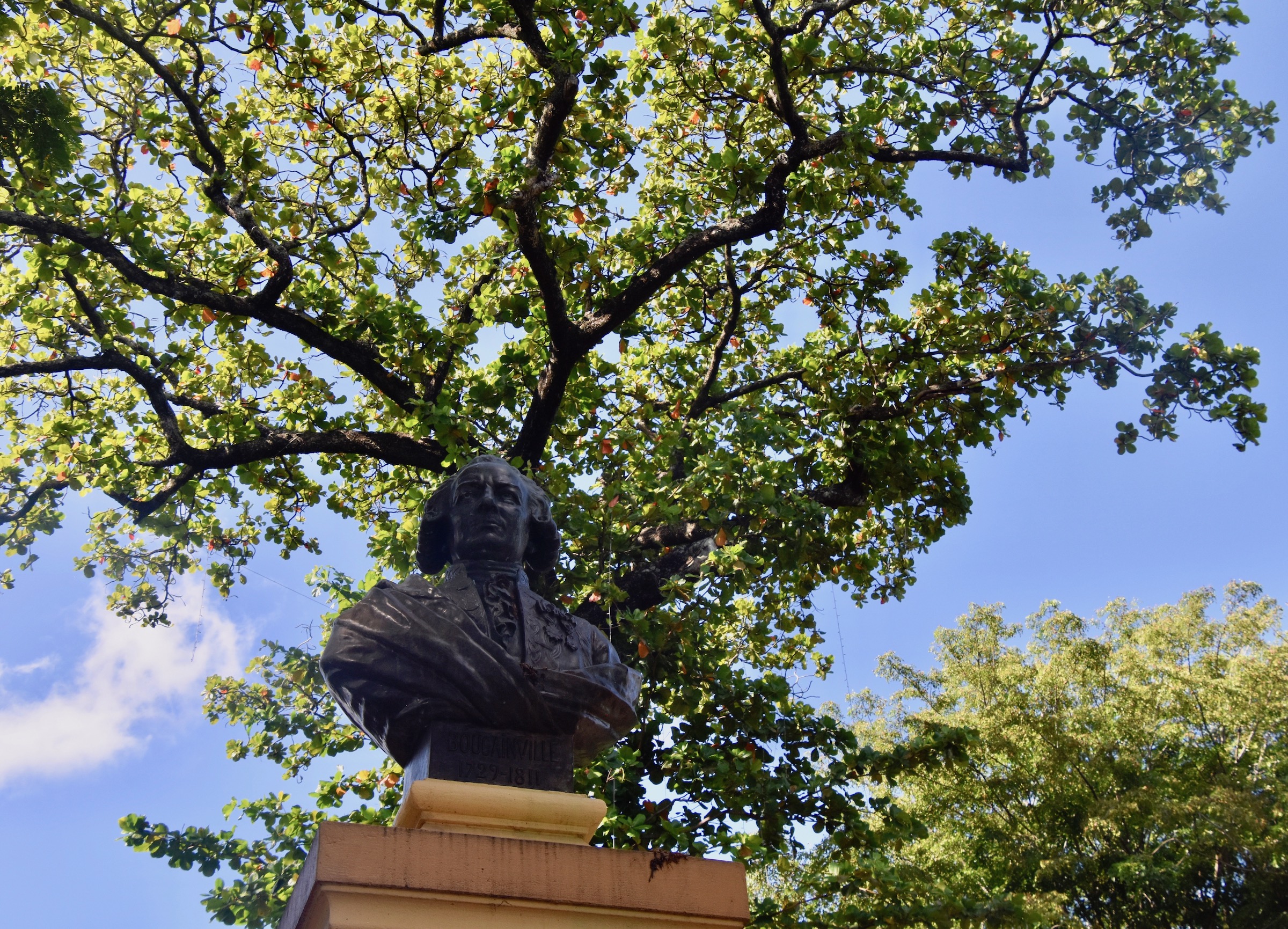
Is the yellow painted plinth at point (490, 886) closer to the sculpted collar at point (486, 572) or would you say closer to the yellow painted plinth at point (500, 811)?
the yellow painted plinth at point (500, 811)

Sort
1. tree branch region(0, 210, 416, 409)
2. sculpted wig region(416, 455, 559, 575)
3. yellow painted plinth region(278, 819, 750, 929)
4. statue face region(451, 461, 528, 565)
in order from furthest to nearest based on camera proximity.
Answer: tree branch region(0, 210, 416, 409) < sculpted wig region(416, 455, 559, 575) < statue face region(451, 461, 528, 565) < yellow painted plinth region(278, 819, 750, 929)

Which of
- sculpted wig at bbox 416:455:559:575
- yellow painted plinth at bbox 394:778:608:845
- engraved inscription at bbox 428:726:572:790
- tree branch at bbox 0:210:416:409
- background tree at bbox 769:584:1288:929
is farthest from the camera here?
background tree at bbox 769:584:1288:929

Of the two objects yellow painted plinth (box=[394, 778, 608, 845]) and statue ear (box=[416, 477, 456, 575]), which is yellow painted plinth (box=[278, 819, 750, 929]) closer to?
yellow painted plinth (box=[394, 778, 608, 845])

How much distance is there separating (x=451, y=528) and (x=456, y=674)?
905mm

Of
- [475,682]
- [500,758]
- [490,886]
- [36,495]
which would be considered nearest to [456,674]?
[475,682]

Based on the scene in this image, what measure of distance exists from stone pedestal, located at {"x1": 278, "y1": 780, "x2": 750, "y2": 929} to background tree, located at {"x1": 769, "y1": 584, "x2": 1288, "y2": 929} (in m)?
10.4

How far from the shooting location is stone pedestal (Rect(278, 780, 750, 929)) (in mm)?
3145

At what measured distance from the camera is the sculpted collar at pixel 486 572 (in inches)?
165

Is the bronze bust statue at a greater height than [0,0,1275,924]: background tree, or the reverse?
[0,0,1275,924]: background tree

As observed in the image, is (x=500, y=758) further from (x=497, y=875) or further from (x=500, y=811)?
(x=497, y=875)

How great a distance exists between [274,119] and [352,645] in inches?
244

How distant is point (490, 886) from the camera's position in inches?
127

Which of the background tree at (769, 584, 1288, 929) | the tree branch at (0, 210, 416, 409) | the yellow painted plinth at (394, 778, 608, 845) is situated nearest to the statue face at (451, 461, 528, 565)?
the yellow painted plinth at (394, 778, 608, 845)

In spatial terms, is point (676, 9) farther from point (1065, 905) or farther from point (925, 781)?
point (1065, 905)
